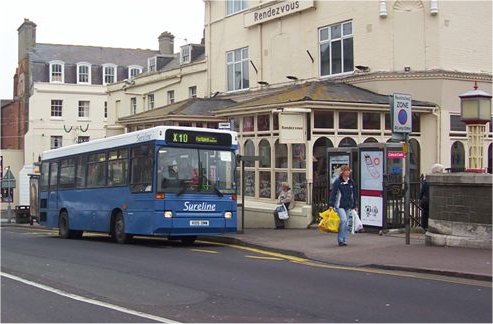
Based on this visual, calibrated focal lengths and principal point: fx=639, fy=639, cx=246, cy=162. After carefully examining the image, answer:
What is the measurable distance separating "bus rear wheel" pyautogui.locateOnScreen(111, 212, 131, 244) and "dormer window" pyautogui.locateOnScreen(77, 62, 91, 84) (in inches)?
1815

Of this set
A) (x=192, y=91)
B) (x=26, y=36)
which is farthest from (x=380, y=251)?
(x=26, y=36)

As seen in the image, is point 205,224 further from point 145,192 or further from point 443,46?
point 443,46

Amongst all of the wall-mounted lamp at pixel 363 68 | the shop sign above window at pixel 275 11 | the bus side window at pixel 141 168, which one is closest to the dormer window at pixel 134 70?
the shop sign above window at pixel 275 11

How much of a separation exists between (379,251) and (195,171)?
535 centimetres

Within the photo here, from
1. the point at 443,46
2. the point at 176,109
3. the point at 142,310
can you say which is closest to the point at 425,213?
the point at 443,46

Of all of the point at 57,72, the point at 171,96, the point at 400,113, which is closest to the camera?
the point at 400,113

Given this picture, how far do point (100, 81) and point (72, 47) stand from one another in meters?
4.88

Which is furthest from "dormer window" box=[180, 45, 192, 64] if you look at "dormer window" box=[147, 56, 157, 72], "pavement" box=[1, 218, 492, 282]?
"pavement" box=[1, 218, 492, 282]

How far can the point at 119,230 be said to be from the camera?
59.6ft

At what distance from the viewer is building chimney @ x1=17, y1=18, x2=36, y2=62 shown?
6144 cm

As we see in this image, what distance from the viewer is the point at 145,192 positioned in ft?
54.2

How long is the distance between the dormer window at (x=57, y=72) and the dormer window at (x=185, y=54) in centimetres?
2633

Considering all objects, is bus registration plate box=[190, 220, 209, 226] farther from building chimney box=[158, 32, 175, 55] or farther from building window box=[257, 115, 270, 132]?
building chimney box=[158, 32, 175, 55]

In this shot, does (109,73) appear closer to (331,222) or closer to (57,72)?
(57,72)
